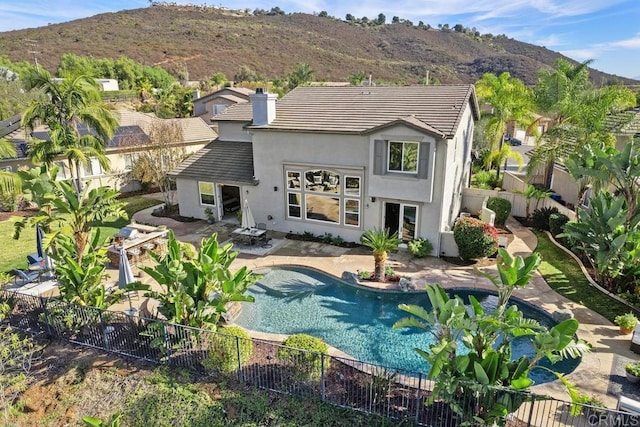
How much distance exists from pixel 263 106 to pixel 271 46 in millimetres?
129619

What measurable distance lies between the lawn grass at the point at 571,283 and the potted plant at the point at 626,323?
0.91 metres

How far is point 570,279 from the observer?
1753 cm

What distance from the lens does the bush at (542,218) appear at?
2380 centimetres

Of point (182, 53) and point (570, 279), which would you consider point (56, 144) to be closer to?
point (570, 279)

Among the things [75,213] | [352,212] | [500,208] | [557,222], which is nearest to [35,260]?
[75,213]

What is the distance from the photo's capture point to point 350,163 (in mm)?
21156

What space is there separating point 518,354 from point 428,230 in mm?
8334

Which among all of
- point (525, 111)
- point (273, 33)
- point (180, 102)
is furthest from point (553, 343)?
point (273, 33)

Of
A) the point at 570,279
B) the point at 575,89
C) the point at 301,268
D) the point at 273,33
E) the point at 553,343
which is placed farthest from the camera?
the point at 273,33

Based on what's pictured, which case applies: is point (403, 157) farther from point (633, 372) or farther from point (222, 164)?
point (633, 372)

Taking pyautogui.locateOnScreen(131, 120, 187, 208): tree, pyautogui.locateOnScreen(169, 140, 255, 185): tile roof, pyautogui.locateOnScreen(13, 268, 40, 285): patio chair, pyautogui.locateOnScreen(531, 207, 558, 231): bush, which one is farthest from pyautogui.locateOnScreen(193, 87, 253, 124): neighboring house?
pyautogui.locateOnScreen(531, 207, 558, 231): bush

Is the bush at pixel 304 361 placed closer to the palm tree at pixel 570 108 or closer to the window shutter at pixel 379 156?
the window shutter at pixel 379 156

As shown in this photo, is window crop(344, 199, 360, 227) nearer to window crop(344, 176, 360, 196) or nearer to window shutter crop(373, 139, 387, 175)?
window crop(344, 176, 360, 196)

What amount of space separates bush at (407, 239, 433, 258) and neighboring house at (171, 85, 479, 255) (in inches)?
17.1
